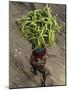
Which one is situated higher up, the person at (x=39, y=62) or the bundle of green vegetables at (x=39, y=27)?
the bundle of green vegetables at (x=39, y=27)

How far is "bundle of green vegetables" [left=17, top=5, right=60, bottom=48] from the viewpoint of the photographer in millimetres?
2367

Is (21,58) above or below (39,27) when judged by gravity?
below

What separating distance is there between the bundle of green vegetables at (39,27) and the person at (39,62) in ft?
A: 0.27

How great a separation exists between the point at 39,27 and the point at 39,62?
15.1 inches

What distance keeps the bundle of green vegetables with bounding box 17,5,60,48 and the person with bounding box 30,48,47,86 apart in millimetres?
82

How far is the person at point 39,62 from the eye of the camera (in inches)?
93.7

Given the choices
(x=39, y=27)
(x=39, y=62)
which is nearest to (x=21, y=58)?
(x=39, y=62)

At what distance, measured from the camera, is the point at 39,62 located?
2395mm

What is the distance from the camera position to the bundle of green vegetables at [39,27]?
7.77 ft

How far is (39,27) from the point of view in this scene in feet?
7.82

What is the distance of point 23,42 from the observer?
2.35 metres

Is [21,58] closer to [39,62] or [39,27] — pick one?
[39,62]

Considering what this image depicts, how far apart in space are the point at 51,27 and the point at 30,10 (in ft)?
0.97

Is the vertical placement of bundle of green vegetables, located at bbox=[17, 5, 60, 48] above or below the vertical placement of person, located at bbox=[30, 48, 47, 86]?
above
